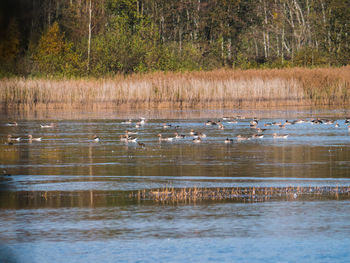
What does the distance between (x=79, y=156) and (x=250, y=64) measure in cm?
3546

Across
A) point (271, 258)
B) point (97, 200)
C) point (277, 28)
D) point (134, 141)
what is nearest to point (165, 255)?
point (271, 258)

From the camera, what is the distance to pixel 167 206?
9.19 m

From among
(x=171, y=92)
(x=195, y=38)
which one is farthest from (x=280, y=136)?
(x=195, y=38)

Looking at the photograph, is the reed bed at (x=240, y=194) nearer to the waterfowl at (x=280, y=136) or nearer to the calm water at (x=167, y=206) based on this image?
the calm water at (x=167, y=206)

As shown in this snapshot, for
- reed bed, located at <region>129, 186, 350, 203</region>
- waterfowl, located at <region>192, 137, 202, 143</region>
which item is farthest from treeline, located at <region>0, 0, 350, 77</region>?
reed bed, located at <region>129, 186, 350, 203</region>

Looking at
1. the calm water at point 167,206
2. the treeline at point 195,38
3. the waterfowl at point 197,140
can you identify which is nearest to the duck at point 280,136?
the calm water at point 167,206

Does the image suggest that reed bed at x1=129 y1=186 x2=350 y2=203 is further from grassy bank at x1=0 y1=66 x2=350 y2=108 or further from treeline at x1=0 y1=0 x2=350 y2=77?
treeline at x1=0 y1=0 x2=350 y2=77

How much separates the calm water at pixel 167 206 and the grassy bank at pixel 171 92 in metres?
13.4

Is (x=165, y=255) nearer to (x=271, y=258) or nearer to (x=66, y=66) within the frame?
(x=271, y=258)

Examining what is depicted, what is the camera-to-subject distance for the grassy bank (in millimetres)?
35844

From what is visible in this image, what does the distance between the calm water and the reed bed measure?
369 millimetres

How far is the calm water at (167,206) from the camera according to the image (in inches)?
251

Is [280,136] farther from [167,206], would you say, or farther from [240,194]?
[167,206]

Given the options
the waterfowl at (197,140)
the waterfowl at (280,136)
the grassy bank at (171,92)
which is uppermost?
the grassy bank at (171,92)
